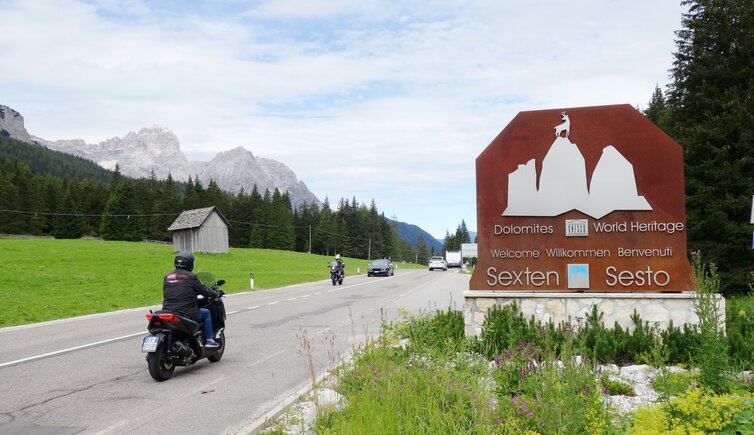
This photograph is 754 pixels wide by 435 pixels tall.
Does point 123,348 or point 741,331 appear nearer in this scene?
point 741,331

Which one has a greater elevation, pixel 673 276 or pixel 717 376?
pixel 673 276

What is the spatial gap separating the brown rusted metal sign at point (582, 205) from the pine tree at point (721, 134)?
1334cm

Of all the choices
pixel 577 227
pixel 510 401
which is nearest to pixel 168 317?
pixel 510 401

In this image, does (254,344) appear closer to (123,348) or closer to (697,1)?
(123,348)

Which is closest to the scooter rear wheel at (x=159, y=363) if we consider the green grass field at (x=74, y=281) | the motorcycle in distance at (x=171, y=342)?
the motorcycle in distance at (x=171, y=342)

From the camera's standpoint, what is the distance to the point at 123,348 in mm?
10086

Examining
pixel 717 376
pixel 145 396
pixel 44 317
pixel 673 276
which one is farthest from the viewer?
pixel 44 317

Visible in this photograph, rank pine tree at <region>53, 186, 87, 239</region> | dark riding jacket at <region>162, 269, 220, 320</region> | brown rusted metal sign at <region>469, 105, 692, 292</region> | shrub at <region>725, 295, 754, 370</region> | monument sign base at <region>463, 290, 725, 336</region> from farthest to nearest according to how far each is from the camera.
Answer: pine tree at <region>53, 186, 87, 239</region>
brown rusted metal sign at <region>469, 105, 692, 292</region>
monument sign base at <region>463, 290, 725, 336</region>
dark riding jacket at <region>162, 269, 220, 320</region>
shrub at <region>725, 295, 754, 370</region>

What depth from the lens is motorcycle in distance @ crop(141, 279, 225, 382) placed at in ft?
24.3

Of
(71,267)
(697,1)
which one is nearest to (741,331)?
(697,1)

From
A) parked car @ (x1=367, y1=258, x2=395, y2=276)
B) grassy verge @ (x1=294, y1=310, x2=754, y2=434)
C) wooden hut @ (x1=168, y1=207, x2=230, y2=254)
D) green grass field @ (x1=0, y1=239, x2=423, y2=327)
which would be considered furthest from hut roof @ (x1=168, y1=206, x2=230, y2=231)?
grassy verge @ (x1=294, y1=310, x2=754, y2=434)

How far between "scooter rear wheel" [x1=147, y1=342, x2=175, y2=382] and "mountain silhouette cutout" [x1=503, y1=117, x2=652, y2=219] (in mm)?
5633

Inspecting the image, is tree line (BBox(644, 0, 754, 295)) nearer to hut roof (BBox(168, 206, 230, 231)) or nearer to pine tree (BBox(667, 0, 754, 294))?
pine tree (BBox(667, 0, 754, 294))

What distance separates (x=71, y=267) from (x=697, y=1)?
40391mm
